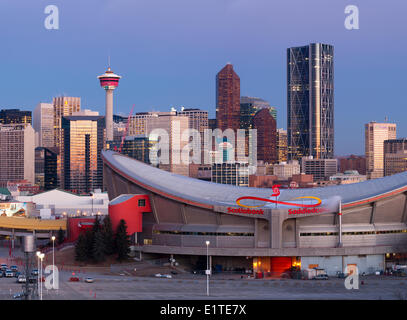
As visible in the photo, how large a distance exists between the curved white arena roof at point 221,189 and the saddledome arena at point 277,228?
Answer: 0.13 meters

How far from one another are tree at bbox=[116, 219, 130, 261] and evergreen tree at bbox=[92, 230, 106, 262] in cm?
197

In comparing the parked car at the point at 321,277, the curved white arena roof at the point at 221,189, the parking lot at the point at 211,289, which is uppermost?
the curved white arena roof at the point at 221,189

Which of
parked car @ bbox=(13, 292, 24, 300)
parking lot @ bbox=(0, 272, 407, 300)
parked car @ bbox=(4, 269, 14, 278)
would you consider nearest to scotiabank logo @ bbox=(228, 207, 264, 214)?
parking lot @ bbox=(0, 272, 407, 300)

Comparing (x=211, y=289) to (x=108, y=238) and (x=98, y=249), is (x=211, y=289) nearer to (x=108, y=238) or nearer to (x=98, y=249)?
(x=98, y=249)

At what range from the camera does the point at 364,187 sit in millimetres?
97625

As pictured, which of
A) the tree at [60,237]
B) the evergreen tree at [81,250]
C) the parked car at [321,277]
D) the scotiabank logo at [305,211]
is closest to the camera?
the parked car at [321,277]

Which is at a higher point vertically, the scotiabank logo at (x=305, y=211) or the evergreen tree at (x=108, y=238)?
the scotiabank logo at (x=305, y=211)

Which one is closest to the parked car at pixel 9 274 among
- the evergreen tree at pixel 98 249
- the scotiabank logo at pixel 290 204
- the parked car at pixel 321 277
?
the evergreen tree at pixel 98 249

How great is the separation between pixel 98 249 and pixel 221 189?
19.2 meters

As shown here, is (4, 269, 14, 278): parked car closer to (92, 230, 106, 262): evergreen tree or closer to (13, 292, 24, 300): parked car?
(92, 230, 106, 262): evergreen tree

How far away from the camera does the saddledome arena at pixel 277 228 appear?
9006 cm

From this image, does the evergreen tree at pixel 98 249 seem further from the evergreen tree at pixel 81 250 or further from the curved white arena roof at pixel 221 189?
the curved white arena roof at pixel 221 189

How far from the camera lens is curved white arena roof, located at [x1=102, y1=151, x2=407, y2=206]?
309 feet
